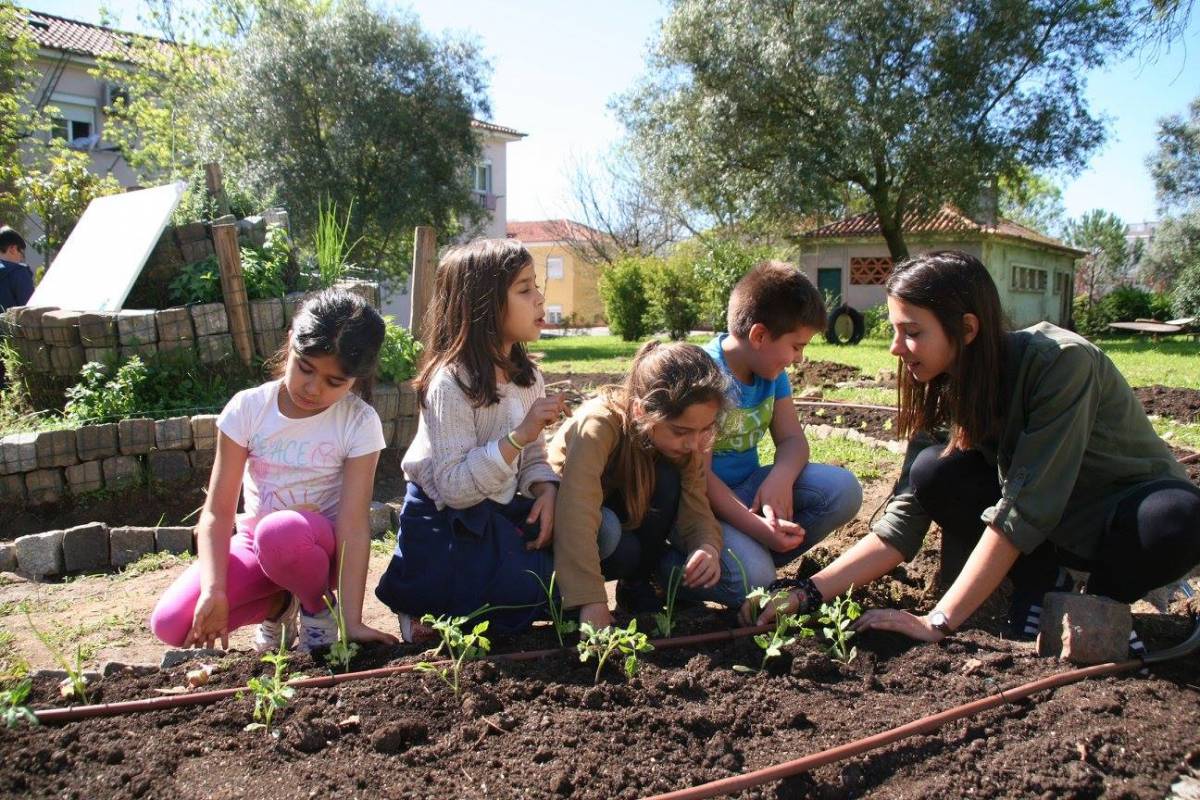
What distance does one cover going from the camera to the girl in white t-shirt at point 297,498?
255 centimetres

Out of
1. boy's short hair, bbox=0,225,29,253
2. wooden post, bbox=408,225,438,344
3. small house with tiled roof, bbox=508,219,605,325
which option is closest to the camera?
wooden post, bbox=408,225,438,344

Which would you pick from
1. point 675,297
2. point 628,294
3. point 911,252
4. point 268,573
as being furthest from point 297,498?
point 911,252

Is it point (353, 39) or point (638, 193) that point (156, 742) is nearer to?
point (353, 39)

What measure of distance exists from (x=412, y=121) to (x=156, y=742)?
17954 mm

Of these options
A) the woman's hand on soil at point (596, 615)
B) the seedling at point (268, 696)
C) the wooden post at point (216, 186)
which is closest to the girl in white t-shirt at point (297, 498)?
the seedling at point (268, 696)

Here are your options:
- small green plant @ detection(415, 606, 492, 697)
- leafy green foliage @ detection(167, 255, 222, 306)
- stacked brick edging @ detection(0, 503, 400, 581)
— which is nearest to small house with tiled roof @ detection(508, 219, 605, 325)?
leafy green foliage @ detection(167, 255, 222, 306)

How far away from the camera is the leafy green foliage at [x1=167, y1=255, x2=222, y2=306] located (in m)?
6.53

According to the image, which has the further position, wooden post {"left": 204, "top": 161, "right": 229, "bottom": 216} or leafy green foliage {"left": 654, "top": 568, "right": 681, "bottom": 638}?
wooden post {"left": 204, "top": 161, "right": 229, "bottom": 216}

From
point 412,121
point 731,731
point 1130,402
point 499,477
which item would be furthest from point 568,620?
point 412,121

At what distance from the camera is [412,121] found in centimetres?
1844

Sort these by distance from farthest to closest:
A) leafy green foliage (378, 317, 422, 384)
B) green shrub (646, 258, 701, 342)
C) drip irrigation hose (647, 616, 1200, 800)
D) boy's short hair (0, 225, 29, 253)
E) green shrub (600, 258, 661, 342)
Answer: green shrub (600, 258, 661, 342), green shrub (646, 258, 701, 342), boy's short hair (0, 225, 29, 253), leafy green foliage (378, 317, 422, 384), drip irrigation hose (647, 616, 1200, 800)

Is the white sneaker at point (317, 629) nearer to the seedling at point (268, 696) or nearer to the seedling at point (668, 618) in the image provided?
the seedling at point (268, 696)

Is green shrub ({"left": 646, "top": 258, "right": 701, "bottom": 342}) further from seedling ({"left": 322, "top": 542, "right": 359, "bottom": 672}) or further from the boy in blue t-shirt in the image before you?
seedling ({"left": 322, "top": 542, "right": 359, "bottom": 672})

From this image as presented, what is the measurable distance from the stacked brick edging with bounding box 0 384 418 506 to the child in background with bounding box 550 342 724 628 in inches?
111
